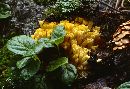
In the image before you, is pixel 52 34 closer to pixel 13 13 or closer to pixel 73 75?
pixel 73 75

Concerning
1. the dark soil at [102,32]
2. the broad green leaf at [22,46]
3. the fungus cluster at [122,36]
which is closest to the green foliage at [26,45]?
the broad green leaf at [22,46]

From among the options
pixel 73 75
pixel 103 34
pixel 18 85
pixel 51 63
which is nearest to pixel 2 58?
pixel 18 85

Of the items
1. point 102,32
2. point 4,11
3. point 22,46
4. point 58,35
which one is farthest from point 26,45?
point 4,11

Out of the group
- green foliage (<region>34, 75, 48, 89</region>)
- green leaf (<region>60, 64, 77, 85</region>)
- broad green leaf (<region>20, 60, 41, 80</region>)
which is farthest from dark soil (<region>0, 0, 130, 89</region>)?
broad green leaf (<region>20, 60, 41, 80</region>)

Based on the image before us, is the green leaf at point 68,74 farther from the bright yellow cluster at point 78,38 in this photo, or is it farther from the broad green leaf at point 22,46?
the broad green leaf at point 22,46

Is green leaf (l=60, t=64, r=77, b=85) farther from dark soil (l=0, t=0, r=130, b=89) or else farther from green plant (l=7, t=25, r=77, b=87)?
dark soil (l=0, t=0, r=130, b=89)
